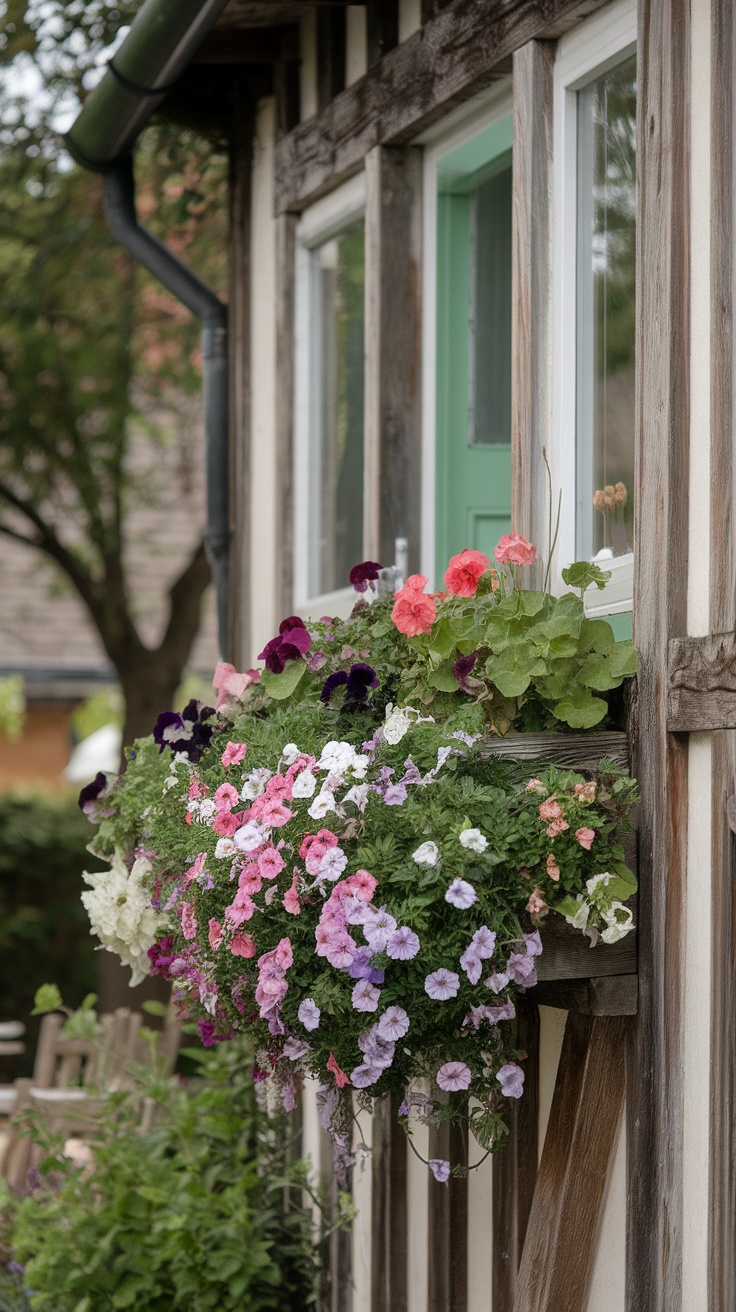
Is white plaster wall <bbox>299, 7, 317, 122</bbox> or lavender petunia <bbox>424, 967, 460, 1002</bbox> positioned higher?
white plaster wall <bbox>299, 7, 317, 122</bbox>

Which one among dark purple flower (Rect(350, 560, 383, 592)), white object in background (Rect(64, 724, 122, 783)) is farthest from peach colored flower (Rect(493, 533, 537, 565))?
white object in background (Rect(64, 724, 122, 783))

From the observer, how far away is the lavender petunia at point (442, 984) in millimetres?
2422

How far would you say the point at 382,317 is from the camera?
4023 millimetres

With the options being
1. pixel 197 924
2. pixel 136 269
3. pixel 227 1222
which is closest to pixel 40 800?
pixel 136 269

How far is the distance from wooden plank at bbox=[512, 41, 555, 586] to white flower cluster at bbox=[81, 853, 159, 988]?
3.52ft

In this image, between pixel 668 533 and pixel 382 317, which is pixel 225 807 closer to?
pixel 668 533

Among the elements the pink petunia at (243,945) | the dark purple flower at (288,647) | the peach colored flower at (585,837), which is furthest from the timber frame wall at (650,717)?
the pink petunia at (243,945)

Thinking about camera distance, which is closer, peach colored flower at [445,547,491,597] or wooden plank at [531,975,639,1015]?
wooden plank at [531,975,639,1015]

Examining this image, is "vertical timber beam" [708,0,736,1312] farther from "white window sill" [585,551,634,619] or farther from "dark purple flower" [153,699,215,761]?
"dark purple flower" [153,699,215,761]

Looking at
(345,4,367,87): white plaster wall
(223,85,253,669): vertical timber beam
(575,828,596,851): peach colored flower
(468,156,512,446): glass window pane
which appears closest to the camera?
(575,828,596,851): peach colored flower

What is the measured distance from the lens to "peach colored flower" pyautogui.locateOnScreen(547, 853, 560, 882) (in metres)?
2.49

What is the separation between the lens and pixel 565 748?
2.71 metres

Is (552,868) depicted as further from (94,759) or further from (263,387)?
(94,759)

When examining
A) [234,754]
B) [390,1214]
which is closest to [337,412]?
[234,754]
